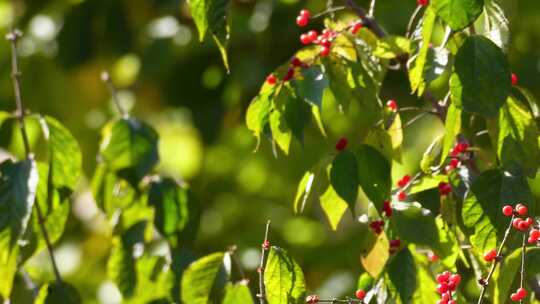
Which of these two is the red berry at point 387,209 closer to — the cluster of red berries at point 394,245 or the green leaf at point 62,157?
the cluster of red berries at point 394,245

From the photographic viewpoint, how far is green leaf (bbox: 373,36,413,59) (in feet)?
6.19

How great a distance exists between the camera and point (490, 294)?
1850mm

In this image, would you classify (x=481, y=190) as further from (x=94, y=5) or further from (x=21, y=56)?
(x=21, y=56)

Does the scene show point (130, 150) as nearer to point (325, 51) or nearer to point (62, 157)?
point (62, 157)

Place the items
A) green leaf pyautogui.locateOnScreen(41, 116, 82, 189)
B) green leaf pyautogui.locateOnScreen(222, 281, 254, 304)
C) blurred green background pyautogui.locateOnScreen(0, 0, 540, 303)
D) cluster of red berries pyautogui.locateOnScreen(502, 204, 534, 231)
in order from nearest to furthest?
cluster of red berries pyautogui.locateOnScreen(502, 204, 534, 231)
green leaf pyautogui.locateOnScreen(222, 281, 254, 304)
green leaf pyautogui.locateOnScreen(41, 116, 82, 189)
blurred green background pyautogui.locateOnScreen(0, 0, 540, 303)

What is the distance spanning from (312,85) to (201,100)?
6.82 ft

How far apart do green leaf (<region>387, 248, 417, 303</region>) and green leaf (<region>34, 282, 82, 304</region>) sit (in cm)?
66

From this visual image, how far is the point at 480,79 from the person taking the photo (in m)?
1.72

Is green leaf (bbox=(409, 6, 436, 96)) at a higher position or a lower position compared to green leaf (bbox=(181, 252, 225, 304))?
higher

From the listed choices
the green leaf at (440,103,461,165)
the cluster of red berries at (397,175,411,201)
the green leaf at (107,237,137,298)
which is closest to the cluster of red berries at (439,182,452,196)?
the cluster of red berries at (397,175,411,201)

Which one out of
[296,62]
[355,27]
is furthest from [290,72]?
[355,27]

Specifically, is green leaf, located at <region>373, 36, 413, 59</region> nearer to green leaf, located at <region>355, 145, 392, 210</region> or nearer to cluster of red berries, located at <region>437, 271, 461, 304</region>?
green leaf, located at <region>355, 145, 392, 210</region>

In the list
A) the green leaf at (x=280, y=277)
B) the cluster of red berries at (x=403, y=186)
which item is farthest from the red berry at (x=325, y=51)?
the green leaf at (x=280, y=277)

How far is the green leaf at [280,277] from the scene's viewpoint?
66.9 inches
